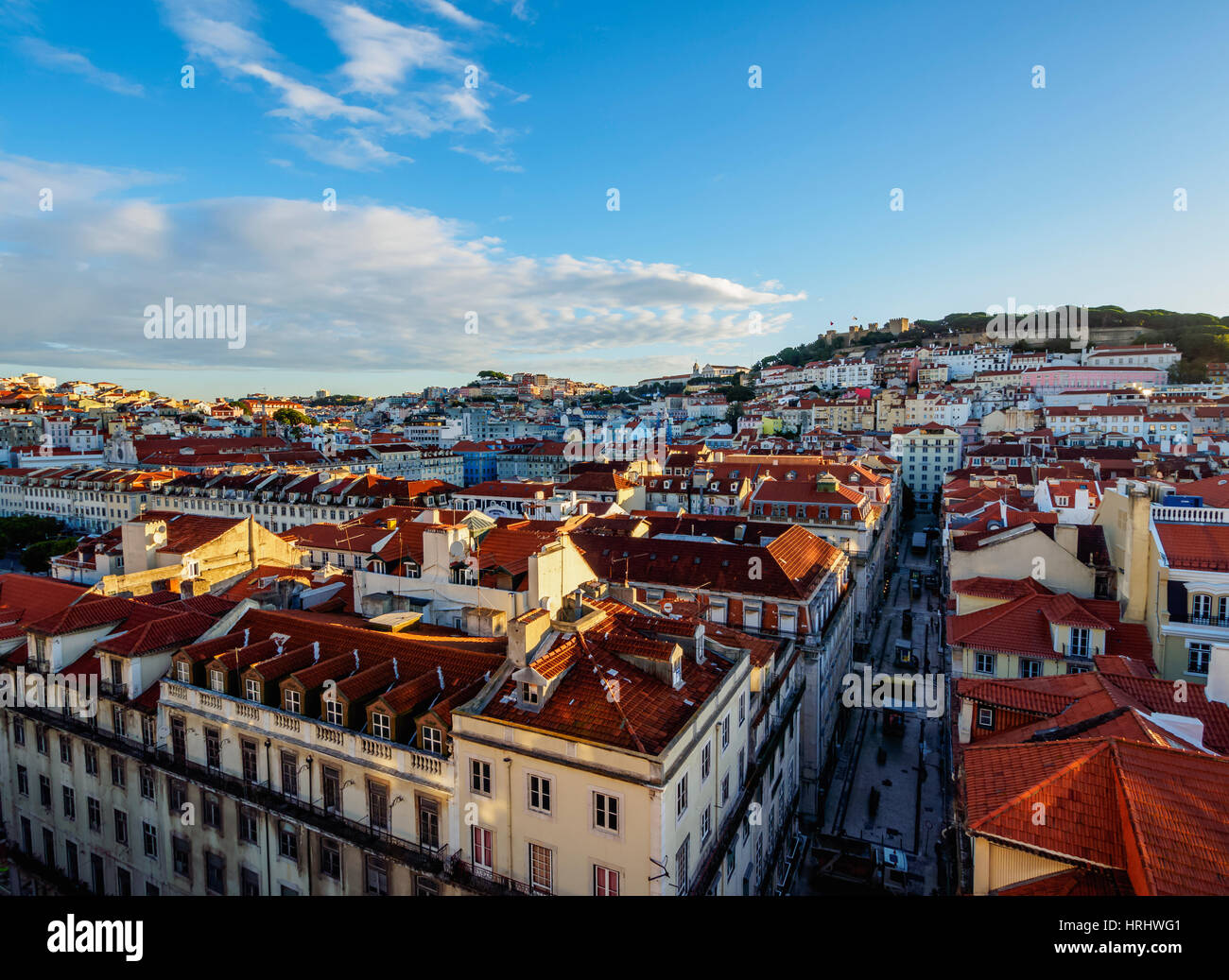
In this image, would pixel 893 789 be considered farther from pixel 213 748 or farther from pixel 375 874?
pixel 213 748

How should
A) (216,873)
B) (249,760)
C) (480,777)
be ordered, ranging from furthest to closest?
(216,873) < (249,760) < (480,777)

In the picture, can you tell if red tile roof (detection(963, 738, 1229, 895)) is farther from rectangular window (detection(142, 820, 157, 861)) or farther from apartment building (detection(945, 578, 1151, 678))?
rectangular window (detection(142, 820, 157, 861))

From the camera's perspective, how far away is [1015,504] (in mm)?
54750

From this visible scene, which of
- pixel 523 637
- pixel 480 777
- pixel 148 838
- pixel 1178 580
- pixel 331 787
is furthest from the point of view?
pixel 1178 580

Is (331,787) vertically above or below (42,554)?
above

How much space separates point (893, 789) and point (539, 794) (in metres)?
23.7

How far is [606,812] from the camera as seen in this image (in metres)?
15.5


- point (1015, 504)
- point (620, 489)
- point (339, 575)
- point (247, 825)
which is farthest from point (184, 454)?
point (1015, 504)

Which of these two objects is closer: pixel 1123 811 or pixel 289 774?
pixel 1123 811

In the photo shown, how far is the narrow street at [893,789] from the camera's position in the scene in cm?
2723

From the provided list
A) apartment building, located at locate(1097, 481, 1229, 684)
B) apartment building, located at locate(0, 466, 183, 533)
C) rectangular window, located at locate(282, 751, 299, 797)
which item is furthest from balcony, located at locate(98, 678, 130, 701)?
apartment building, located at locate(0, 466, 183, 533)

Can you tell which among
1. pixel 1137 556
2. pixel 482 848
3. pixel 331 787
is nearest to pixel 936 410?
pixel 1137 556

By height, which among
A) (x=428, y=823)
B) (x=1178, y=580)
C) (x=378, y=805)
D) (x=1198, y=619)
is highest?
(x=1178, y=580)
